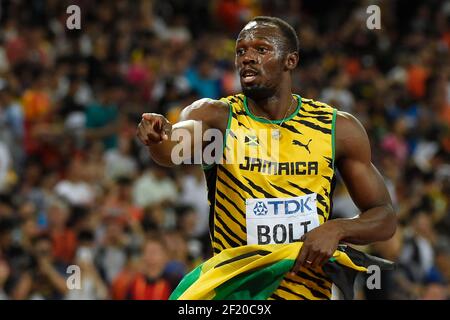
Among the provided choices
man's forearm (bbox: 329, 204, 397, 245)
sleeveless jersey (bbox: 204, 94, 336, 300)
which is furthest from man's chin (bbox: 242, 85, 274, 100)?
man's forearm (bbox: 329, 204, 397, 245)

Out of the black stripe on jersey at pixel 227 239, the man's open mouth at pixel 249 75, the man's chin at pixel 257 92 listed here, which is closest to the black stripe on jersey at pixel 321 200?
the black stripe on jersey at pixel 227 239

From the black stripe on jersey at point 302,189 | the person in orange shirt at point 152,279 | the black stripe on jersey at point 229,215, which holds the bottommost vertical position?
the person in orange shirt at point 152,279

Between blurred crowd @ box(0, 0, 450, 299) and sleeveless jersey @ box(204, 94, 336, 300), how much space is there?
8.87ft

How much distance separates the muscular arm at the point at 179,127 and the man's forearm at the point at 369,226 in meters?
0.79

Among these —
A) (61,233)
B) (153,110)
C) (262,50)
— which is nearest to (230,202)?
(262,50)

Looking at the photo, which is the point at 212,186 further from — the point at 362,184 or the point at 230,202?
the point at 362,184

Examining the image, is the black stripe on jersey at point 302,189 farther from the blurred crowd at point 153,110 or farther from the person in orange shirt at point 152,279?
the person in orange shirt at point 152,279

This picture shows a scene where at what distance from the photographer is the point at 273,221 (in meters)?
4.68

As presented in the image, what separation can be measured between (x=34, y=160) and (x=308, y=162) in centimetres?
623

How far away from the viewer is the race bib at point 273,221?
468cm

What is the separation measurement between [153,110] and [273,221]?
6.61 meters
